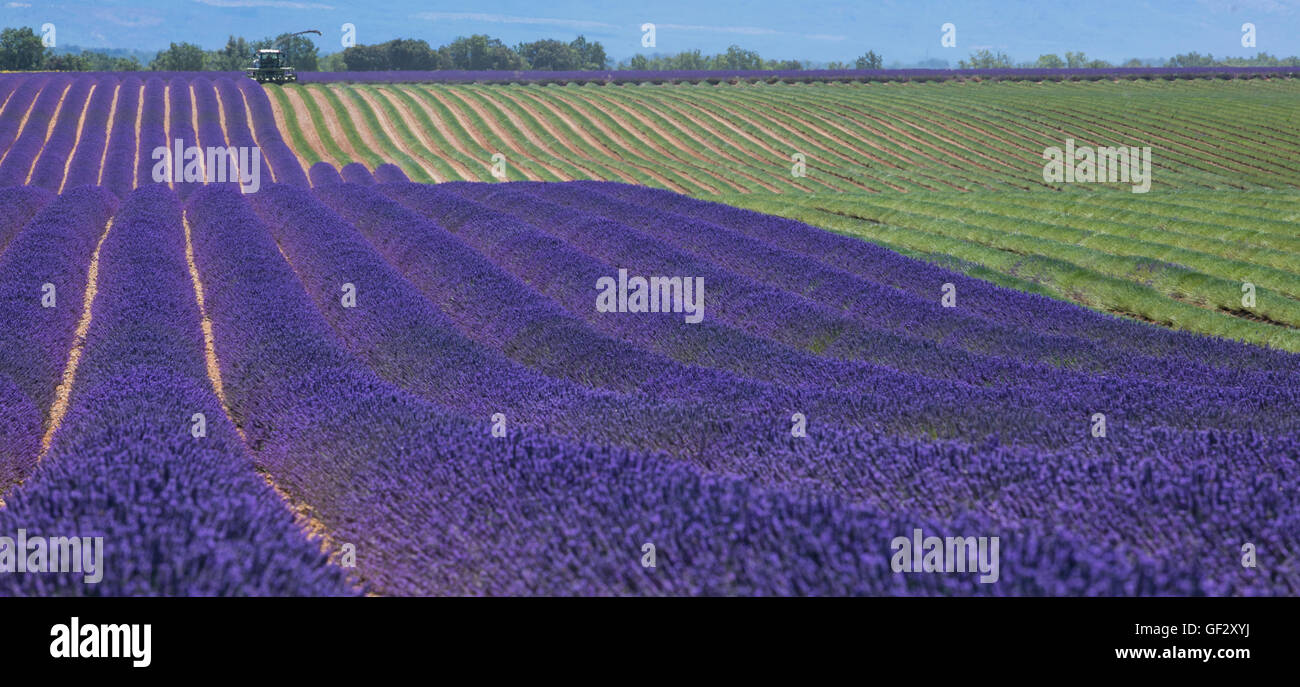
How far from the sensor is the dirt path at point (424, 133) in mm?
27328

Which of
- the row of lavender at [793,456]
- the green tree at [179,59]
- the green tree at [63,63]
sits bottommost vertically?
the row of lavender at [793,456]

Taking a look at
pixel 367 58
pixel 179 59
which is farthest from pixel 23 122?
pixel 179 59

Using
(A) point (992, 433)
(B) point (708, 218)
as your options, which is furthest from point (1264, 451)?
(B) point (708, 218)

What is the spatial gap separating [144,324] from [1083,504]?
716 cm

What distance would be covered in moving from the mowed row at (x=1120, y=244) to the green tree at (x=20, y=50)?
5172cm

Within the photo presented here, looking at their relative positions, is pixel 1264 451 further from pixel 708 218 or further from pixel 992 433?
pixel 708 218

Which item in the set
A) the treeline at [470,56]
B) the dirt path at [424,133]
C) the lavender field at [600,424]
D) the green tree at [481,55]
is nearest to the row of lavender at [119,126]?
the dirt path at [424,133]

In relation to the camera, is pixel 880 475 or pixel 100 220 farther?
pixel 100 220

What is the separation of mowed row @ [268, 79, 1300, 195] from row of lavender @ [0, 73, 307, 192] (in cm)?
Result: 170

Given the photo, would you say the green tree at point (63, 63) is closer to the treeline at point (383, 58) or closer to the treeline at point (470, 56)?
the treeline at point (383, 58)

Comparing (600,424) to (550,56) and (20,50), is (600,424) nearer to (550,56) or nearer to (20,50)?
(20,50)

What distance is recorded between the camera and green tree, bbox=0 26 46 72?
2265 inches

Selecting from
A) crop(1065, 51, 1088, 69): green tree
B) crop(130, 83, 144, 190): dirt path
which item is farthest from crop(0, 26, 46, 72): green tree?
crop(1065, 51, 1088, 69): green tree
